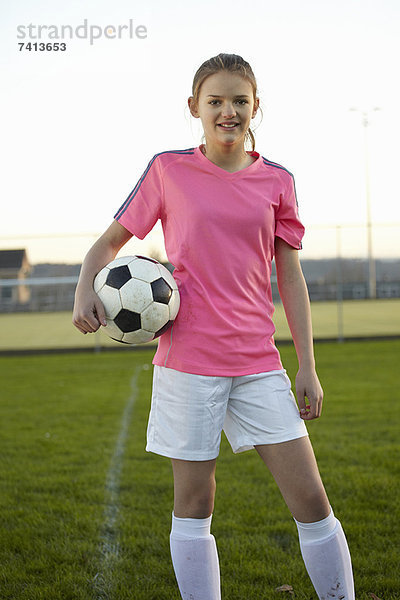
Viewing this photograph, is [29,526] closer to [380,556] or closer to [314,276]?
[380,556]

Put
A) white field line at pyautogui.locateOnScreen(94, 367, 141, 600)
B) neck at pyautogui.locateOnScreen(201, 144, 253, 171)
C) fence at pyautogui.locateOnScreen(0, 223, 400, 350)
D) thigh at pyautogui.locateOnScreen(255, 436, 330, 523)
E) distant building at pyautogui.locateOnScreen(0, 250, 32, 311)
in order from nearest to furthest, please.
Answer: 1. thigh at pyautogui.locateOnScreen(255, 436, 330, 523)
2. neck at pyautogui.locateOnScreen(201, 144, 253, 171)
3. white field line at pyautogui.locateOnScreen(94, 367, 141, 600)
4. distant building at pyautogui.locateOnScreen(0, 250, 32, 311)
5. fence at pyautogui.locateOnScreen(0, 223, 400, 350)

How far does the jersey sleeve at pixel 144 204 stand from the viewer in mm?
1965

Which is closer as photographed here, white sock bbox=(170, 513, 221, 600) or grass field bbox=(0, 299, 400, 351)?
white sock bbox=(170, 513, 221, 600)

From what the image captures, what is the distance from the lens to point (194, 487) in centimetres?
185

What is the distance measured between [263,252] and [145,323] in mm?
405

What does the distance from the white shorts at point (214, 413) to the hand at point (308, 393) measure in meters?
0.07

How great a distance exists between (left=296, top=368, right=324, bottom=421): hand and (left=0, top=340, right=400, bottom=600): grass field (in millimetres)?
902

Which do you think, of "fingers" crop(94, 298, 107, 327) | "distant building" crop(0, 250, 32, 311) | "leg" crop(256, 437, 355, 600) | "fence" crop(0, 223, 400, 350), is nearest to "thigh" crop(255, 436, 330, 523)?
"leg" crop(256, 437, 355, 600)

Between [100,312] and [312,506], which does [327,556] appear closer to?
[312,506]

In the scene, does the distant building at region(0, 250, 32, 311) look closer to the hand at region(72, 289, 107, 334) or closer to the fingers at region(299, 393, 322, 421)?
the hand at region(72, 289, 107, 334)

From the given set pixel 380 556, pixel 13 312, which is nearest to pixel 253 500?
pixel 380 556

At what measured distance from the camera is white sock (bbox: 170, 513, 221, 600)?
1890 millimetres

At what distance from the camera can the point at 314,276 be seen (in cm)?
1473

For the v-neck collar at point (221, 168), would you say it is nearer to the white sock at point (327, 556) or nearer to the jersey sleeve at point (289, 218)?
the jersey sleeve at point (289, 218)
